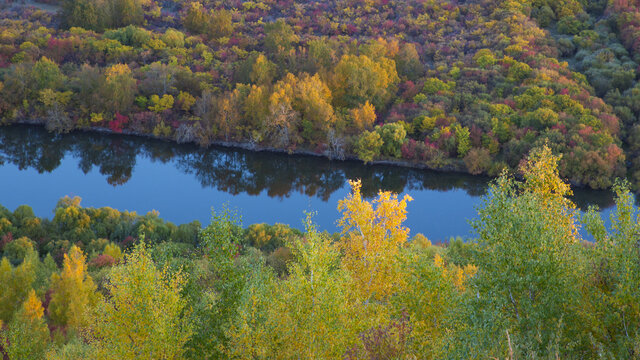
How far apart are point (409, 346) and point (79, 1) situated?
286 feet

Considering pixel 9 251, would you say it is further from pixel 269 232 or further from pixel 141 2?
pixel 141 2

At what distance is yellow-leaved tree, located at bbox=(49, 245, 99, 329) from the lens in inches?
1022

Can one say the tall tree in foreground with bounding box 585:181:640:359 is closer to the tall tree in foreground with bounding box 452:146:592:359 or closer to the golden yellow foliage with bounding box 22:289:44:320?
the tall tree in foreground with bounding box 452:146:592:359

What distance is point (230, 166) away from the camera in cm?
5697

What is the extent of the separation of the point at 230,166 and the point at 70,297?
31625 millimetres

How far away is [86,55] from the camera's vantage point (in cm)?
7494

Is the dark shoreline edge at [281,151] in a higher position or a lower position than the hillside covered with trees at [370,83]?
lower

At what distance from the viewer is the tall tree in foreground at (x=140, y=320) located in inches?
626

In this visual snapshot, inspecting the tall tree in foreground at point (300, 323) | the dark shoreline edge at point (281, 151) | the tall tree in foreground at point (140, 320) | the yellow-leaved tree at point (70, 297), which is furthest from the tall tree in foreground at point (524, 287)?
the dark shoreline edge at point (281, 151)

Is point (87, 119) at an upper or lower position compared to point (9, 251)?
upper

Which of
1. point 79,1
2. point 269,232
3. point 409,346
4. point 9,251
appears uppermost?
point 79,1

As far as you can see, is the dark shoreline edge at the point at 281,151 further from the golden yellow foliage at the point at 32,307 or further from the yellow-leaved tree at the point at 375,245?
the golden yellow foliage at the point at 32,307

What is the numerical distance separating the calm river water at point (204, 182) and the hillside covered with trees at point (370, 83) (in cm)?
201

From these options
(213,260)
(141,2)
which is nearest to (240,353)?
(213,260)
